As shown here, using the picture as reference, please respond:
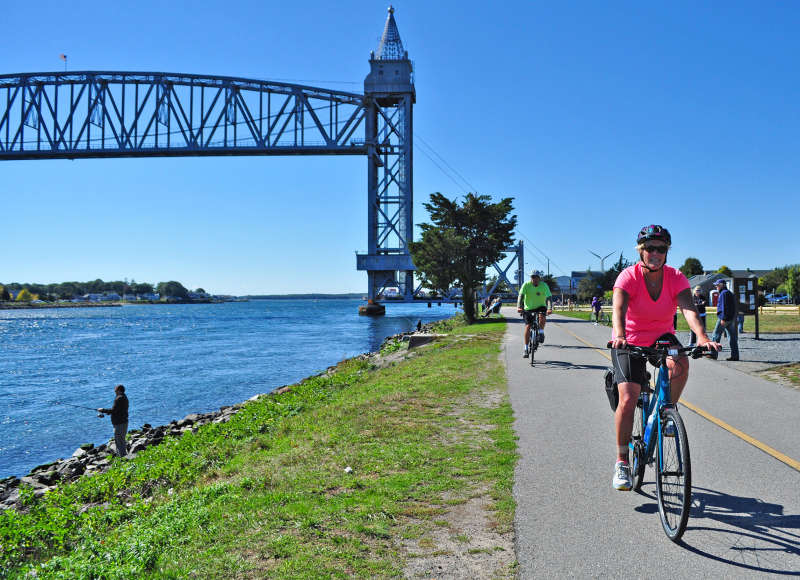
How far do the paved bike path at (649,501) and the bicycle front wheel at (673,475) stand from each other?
0.44 feet

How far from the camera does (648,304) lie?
4.68 metres

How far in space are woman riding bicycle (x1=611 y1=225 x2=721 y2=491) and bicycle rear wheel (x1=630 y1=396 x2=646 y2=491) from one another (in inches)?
2.3

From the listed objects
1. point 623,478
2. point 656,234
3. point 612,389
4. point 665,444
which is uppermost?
point 656,234

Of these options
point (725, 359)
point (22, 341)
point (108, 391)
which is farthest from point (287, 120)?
point (725, 359)

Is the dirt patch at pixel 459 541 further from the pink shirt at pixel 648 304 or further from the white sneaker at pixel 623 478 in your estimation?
the pink shirt at pixel 648 304

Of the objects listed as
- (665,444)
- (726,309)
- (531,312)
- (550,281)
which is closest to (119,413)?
(531,312)

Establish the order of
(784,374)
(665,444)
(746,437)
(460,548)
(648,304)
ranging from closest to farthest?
1. (460,548)
2. (665,444)
3. (648,304)
4. (746,437)
5. (784,374)

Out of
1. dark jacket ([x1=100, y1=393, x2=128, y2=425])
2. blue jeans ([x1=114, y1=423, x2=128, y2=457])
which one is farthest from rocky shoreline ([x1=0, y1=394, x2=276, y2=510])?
dark jacket ([x1=100, y1=393, x2=128, y2=425])

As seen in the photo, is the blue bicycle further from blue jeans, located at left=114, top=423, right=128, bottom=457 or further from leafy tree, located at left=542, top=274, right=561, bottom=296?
leafy tree, located at left=542, top=274, right=561, bottom=296

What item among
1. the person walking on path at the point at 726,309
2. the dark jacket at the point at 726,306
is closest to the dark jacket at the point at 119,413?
A: the person walking on path at the point at 726,309

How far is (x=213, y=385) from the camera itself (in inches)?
870

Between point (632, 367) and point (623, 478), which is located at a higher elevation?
point (632, 367)

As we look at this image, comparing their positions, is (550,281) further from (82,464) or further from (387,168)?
(82,464)

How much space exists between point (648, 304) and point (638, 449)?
1.08 meters
